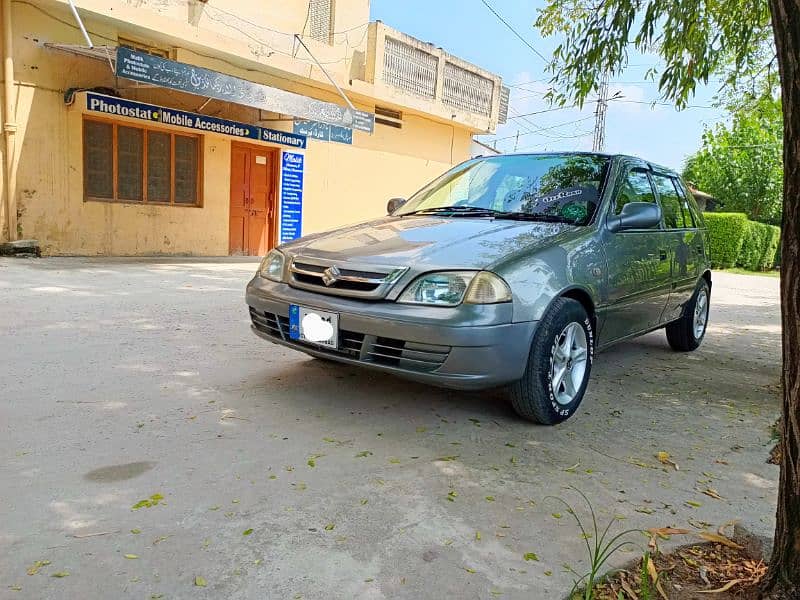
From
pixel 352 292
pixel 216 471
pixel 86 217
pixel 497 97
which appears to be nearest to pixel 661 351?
pixel 352 292

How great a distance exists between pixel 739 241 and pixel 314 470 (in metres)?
23.0

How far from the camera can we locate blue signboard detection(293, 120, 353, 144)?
1316 cm

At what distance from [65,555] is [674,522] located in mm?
2269

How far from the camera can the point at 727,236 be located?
73.3ft

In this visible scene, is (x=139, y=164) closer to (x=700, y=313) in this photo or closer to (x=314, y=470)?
(x=700, y=313)

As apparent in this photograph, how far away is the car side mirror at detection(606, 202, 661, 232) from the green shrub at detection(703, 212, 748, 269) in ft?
65.9

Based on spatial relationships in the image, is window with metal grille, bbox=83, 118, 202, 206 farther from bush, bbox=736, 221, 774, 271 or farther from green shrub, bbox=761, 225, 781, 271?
green shrub, bbox=761, 225, 781, 271

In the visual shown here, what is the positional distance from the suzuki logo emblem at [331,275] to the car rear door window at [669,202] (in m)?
2.89

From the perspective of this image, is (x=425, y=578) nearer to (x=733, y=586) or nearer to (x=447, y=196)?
(x=733, y=586)

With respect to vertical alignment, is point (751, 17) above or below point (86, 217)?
above

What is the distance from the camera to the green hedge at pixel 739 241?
2220 cm

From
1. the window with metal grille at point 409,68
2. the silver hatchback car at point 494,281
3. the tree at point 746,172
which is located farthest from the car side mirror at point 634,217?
the tree at point 746,172

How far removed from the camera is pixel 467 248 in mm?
3420

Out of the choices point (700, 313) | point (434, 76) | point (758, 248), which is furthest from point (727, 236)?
point (700, 313)
